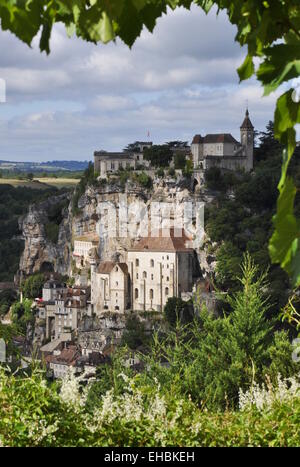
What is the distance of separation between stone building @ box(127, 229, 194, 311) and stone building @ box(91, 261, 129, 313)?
0.49m

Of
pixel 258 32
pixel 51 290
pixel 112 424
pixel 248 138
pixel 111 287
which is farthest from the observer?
pixel 248 138

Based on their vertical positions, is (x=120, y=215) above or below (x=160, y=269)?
above

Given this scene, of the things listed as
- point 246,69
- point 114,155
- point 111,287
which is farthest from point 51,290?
point 246,69

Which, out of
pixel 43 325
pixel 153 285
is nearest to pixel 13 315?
pixel 43 325

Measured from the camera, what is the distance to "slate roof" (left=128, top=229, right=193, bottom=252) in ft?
112

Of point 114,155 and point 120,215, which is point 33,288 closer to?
point 120,215

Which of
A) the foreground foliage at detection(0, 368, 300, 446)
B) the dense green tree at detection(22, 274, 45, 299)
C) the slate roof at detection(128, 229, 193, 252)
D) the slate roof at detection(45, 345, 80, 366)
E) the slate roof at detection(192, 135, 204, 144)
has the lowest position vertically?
the slate roof at detection(45, 345, 80, 366)

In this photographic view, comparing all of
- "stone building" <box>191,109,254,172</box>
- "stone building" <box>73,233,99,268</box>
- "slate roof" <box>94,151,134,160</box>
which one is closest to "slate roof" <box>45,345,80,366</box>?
"stone building" <box>73,233,99,268</box>

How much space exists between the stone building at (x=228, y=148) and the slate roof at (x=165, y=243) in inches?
217

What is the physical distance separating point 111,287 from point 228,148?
1029cm

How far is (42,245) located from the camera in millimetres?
46406

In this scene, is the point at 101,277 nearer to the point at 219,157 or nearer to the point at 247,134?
the point at 219,157

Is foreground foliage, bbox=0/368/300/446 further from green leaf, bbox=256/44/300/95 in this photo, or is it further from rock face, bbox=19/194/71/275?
rock face, bbox=19/194/71/275

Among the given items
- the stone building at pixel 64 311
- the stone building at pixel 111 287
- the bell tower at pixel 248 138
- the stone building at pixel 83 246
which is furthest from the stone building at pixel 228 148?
the stone building at pixel 64 311
